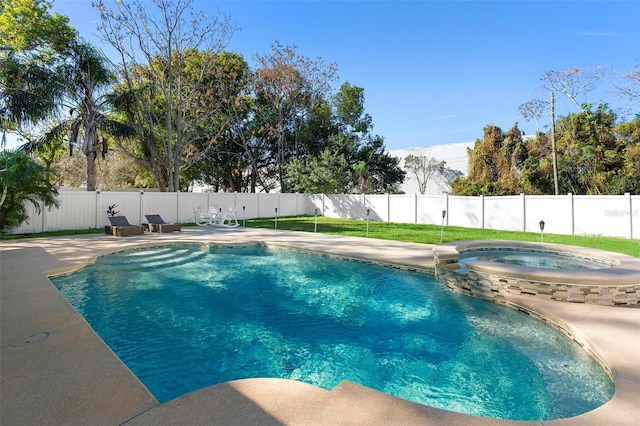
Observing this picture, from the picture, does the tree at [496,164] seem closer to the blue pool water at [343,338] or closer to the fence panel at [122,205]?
the blue pool water at [343,338]

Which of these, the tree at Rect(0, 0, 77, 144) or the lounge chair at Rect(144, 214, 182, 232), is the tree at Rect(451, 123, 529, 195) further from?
the tree at Rect(0, 0, 77, 144)

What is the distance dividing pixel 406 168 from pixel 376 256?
63.9 feet

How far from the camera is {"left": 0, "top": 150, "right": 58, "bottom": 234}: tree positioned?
9.63 metres

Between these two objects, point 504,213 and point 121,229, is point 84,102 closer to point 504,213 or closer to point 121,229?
point 121,229

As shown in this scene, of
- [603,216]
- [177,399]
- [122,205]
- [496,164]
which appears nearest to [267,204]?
[122,205]

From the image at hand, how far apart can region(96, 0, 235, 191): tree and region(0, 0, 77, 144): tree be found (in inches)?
86.7

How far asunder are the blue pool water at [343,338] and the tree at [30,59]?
12.0m

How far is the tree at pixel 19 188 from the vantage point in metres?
9.63

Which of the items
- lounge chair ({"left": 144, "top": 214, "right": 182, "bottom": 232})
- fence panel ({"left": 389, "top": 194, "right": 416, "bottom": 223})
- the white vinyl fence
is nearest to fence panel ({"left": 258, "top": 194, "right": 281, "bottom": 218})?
the white vinyl fence

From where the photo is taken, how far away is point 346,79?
84.4 feet

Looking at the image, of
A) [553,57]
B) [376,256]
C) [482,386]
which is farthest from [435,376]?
[553,57]

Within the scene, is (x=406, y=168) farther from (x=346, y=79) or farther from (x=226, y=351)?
(x=226, y=351)

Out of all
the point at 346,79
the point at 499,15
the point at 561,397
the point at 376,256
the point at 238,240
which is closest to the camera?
the point at 561,397

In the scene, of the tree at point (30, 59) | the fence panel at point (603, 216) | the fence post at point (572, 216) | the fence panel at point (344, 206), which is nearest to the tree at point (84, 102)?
the tree at point (30, 59)
